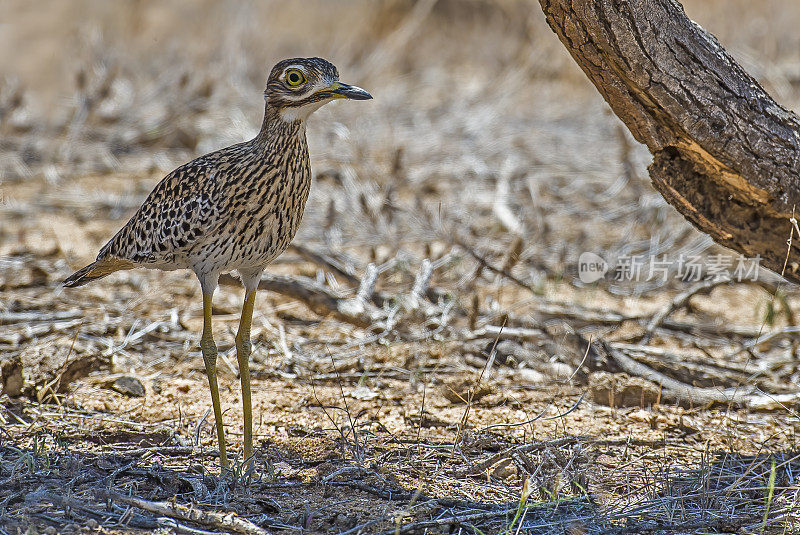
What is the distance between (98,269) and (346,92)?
1.49m

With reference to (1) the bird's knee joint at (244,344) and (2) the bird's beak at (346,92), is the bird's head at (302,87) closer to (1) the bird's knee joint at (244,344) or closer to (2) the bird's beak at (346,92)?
(2) the bird's beak at (346,92)

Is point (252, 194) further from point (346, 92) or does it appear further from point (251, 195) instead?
point (346, 92)

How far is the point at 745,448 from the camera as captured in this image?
12.0 ft

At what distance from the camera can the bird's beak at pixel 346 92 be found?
3.25 m

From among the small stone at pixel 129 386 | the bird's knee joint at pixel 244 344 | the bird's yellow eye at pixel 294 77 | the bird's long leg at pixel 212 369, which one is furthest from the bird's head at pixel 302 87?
the small stone at pixel 129 386

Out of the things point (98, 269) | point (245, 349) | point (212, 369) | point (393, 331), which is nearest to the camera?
point (212, 369)

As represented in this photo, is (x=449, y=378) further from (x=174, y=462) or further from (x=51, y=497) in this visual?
(x=51, y=497)

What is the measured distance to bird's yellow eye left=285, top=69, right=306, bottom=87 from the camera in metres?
3.32

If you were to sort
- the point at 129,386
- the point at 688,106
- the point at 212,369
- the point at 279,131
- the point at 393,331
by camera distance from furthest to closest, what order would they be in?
1. the point at 393,331
2. the point at 129,386
3. the point at 212,369
4. the point at 279,131
5. the point at 688,106

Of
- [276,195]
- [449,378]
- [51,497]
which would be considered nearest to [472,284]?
[449,378]

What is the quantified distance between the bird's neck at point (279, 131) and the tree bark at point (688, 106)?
3.33ft

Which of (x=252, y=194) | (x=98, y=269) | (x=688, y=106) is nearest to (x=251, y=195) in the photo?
(x=252, y=194)

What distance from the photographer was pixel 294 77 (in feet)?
10.9

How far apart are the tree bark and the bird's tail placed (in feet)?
6.73
